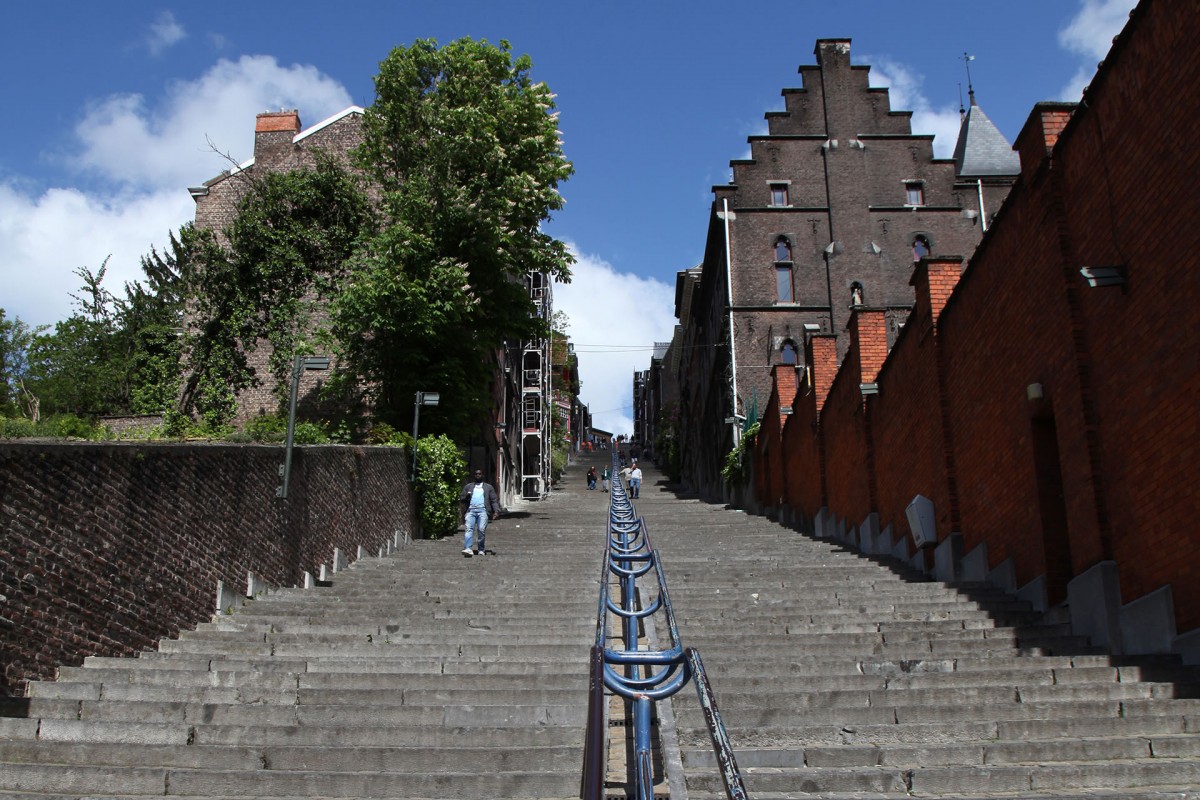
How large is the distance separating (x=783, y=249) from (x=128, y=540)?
28939 mm

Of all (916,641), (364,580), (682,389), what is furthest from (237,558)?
(682,389)

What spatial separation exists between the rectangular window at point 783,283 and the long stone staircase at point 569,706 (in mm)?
24028

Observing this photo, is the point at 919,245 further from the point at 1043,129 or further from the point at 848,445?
the point at 1043,129

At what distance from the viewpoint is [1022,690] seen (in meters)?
7.26

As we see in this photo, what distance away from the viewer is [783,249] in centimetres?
3503

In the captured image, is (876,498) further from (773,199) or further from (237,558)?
(773,199)

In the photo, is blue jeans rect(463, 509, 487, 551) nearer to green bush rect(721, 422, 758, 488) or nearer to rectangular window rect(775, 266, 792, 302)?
green bush rect(721, 422, 758, 488)

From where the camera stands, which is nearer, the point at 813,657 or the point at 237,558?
the point at 813,657

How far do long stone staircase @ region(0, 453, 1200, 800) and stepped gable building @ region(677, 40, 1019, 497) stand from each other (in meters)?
23.5

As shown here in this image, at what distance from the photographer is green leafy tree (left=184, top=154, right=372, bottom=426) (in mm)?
24438

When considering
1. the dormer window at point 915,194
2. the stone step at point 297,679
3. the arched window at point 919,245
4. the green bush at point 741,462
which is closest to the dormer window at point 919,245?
the arched window at point 919,245

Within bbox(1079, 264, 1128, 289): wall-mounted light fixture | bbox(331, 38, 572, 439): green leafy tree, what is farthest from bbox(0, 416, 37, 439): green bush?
bbox(1079, 264, 1128, 289): wall-mounted light fixture

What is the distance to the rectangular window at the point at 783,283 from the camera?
34.5 metres

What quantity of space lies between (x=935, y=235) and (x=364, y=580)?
89.7ft
